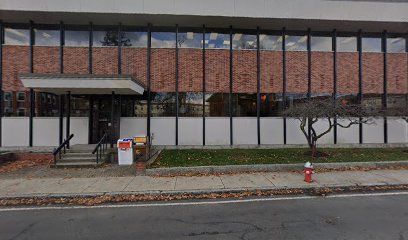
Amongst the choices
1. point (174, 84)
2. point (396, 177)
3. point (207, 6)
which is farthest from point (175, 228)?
point (207, 6)

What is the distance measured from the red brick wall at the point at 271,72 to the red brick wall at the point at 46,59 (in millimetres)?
12122

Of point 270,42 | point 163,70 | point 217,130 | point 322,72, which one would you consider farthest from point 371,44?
point 163,70

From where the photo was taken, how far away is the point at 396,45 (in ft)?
52.9

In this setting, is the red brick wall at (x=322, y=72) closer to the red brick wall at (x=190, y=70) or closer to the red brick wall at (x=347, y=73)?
the red brick wall at (x=347, y=73)

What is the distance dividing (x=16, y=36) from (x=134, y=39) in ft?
22.0

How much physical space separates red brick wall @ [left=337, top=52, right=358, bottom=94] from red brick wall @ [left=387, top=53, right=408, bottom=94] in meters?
2.26

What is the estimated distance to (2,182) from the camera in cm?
841

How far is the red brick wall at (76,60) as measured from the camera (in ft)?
46.3

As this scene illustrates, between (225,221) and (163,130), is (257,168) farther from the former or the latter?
(163,130)

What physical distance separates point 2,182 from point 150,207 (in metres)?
5.95

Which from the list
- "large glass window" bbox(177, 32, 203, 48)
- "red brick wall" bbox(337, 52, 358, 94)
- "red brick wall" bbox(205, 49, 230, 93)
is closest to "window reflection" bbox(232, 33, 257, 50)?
"red brick wall" bbox(205, 49, 230, 93)

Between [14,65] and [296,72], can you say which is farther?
[296,72]

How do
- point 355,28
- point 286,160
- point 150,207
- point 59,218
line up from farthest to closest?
point 355,28 < point 286,160 < point 150,207 < point 59,218

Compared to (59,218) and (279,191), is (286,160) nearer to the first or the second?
(279,191)
